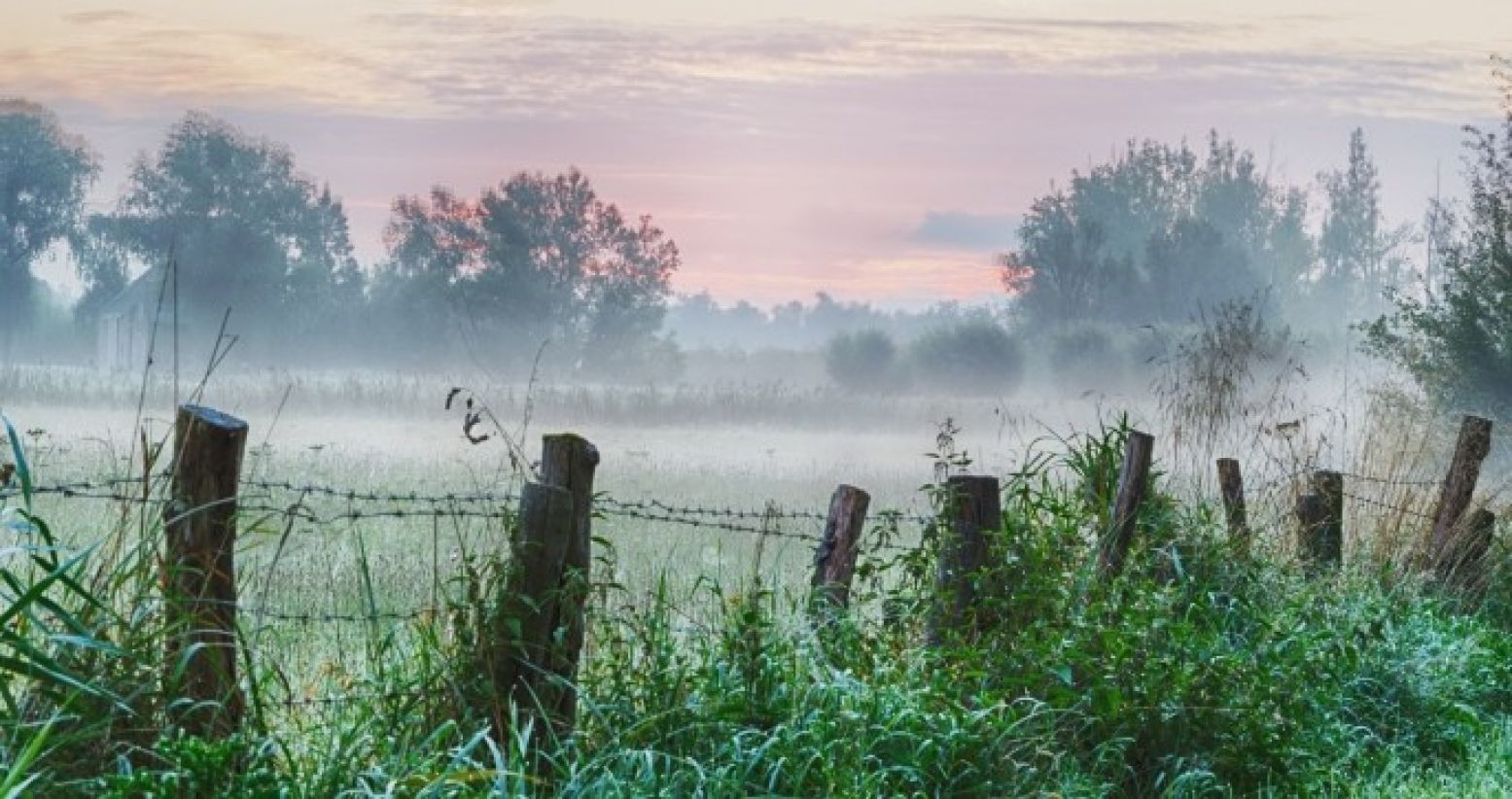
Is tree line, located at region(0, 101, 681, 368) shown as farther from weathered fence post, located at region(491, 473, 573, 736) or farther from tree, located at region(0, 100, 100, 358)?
weathered fence post, located at region(491, 473, 573, 736)

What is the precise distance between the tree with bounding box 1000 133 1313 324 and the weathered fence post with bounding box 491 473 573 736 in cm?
4131

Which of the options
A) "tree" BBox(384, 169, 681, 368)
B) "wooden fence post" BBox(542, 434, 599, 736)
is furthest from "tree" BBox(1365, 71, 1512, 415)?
"tree" BBox(384, 169, 681, 368)

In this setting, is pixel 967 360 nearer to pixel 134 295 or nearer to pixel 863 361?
pixel 863 361

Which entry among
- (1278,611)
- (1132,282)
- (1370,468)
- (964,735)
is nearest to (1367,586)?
(1278,611)

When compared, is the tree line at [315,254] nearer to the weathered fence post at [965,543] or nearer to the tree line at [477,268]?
the tree line at [477,268]

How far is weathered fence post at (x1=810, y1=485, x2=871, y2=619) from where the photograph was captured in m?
7.23

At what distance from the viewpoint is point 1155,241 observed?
49.8m

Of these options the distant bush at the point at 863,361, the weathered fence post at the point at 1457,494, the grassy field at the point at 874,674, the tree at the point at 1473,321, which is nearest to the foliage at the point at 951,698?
the grassy field at the point at 874,674

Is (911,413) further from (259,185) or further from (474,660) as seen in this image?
(474,660)

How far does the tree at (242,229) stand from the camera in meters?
46.6

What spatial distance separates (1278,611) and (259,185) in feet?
138

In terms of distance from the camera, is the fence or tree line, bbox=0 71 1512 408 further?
tree line, bbox=0 71 1512 408

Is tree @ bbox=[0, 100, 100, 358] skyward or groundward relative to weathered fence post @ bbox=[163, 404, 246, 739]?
skyward

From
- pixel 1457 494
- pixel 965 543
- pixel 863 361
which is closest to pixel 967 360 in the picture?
pixel 863 361
